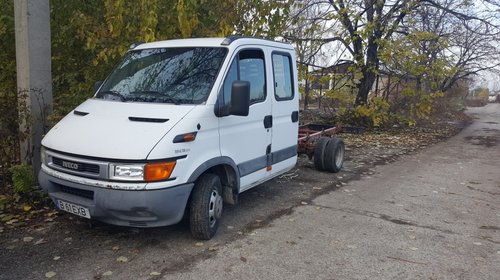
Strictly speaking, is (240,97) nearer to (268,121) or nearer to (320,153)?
(268,121)

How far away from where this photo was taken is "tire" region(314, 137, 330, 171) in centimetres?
784

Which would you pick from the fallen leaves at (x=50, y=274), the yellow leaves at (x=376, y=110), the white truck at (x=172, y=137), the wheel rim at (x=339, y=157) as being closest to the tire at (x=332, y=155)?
the wheel rim at (x=339, y=157)

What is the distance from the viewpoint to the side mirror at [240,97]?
421cm

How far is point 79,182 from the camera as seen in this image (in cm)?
393

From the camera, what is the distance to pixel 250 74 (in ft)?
16.3

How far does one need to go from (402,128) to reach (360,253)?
12.9m

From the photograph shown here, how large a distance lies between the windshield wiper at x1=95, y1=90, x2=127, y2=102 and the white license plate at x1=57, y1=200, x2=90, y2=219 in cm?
127

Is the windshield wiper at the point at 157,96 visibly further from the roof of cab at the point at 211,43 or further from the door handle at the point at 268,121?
the door handle at the point at 268,121

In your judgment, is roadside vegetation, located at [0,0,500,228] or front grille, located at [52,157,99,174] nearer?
front grille, located at [52,157,99,174]

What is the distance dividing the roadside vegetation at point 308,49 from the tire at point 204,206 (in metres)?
2.18

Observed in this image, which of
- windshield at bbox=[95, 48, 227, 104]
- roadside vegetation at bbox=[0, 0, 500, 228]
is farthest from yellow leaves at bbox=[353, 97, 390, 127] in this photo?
windshield at bbox=[95, 48, 227, 104]

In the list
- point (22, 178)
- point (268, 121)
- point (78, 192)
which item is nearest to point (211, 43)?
point (268, 121)

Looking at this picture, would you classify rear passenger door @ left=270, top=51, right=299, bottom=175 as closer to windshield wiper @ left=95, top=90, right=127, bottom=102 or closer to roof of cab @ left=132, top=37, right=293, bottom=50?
roof of cab @ left=132, top=37, right=293, bottom=50

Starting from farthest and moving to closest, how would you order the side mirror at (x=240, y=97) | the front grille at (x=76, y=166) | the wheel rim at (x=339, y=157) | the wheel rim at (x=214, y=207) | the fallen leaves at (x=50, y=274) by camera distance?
the wheel rim at (x=339, y=157) < the wheel rim at (x=214, y=207) < the side mirror at (x=240, y=97) < the front grille at (x=76, y=166) < the fallen leaves at (x=50, y=274)
